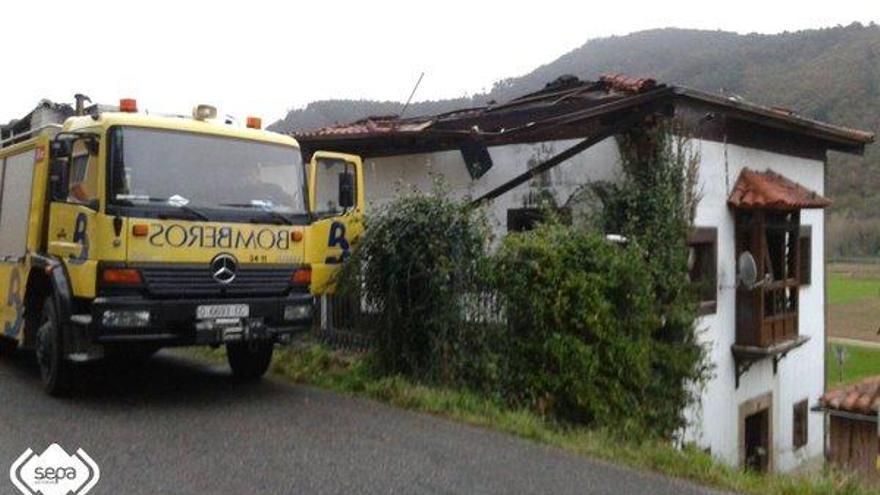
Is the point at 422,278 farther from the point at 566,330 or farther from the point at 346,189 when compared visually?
the point at 566,330

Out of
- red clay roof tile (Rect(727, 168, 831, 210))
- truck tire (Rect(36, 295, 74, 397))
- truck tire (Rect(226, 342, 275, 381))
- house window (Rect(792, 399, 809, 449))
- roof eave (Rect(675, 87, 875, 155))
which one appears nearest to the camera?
truck tire (Rect(36, 295, 74, 397))

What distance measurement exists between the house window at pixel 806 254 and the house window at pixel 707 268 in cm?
351

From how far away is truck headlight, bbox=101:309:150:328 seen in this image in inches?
287

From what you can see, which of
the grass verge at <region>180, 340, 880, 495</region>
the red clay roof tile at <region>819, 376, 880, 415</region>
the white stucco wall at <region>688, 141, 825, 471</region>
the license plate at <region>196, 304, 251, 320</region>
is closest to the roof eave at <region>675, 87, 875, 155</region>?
the white stucco wall at <region>688, 141, 825, 471</region>

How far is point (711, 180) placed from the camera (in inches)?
484

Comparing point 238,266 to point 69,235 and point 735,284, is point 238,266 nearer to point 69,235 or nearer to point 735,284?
point 69,235

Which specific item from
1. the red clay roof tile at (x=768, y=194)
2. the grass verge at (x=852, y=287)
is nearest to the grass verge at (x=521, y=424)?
the red clay roof tile at (x=768, y=194)

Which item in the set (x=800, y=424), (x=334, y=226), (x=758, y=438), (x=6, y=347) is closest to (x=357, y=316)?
(x=334, y=226)

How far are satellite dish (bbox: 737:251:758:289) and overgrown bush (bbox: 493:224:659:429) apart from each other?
135 inches

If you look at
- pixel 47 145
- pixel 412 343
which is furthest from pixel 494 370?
pixel 47 145

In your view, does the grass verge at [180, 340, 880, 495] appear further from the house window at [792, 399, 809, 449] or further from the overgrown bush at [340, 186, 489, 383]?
the house window at [792, 399, 809, 449]

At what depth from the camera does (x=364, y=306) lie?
9.62 meters

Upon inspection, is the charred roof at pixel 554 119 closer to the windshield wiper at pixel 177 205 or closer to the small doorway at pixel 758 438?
the small doorway at pixel 758 438

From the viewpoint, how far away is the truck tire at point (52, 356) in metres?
7.92
